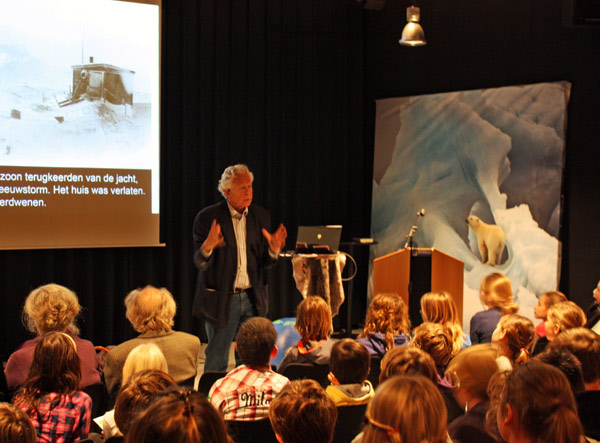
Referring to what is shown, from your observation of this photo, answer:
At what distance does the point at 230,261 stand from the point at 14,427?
7.78 ft

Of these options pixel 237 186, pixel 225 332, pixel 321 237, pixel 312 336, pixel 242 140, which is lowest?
pixel 225 332

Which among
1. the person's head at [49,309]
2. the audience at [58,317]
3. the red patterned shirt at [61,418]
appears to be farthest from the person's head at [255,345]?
the person's head at [49,309]

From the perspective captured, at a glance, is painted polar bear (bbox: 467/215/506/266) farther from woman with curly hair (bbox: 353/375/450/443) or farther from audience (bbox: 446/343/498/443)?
woman with curly hair (bbox: 353/375/450/443)

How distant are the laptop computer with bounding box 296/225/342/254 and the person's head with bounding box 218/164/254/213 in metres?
1.17

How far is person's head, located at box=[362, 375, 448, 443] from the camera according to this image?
1518mm

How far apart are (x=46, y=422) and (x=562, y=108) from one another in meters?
4.97

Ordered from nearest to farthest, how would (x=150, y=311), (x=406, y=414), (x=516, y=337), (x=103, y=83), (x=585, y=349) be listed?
1. (x=406, y=414)
2. (x=585, y=349)
3. (x=516, y=337)
4. (x=150, y=311)
5. (x=103, y=83)

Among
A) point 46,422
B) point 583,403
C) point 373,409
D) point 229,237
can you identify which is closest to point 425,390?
point 373,409

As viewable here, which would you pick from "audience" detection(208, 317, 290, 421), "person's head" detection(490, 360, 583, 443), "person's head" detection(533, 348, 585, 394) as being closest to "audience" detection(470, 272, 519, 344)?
"person's head" detection(533, 348, 585, 394)

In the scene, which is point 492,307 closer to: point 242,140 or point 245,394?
point 245,394

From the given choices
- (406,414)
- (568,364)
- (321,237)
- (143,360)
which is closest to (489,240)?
(321,237)

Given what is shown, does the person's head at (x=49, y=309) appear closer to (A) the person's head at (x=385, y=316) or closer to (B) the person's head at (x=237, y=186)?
(B) the person's head at (x=237, y=186)

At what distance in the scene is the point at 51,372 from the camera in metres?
2.24

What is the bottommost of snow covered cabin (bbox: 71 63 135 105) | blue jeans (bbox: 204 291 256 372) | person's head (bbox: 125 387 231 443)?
blue jeans (bbox: 204 291 256 372)
